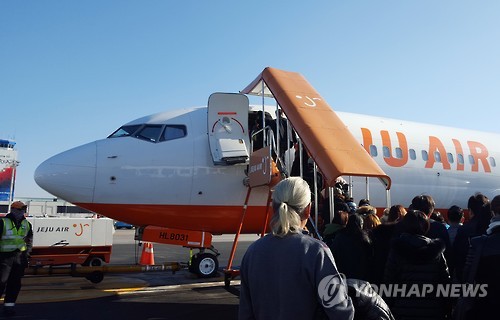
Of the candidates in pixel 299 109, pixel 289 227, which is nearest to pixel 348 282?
pixel 289 227

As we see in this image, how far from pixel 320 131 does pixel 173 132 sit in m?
4.12

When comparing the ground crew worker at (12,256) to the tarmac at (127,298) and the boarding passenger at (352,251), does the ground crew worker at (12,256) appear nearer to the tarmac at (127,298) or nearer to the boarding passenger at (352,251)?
the tarmac at (127,298)

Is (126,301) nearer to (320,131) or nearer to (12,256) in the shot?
(12,256)

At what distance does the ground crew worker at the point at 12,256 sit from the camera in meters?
7.36

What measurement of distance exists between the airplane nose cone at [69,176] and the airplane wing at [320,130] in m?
4.09

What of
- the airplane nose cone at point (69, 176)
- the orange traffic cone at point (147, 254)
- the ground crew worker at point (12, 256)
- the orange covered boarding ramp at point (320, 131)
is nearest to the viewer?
the orange covered boarding ramp at point (320, 131)

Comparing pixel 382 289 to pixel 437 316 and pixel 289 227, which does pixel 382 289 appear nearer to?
pixel 437 316

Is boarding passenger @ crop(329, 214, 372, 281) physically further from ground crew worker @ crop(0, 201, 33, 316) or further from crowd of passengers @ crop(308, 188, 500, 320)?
ground crew worker @ crop(0, 201, 33, 316)

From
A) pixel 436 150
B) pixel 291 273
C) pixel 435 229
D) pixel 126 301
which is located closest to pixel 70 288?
pixel 126 301

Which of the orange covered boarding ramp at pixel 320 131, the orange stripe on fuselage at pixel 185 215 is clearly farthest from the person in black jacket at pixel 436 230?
the orange stripe on fuselage at pixel 185 215

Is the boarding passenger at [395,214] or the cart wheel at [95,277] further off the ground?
the boarding passenger at [395,214]

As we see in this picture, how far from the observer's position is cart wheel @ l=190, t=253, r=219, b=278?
10.2m

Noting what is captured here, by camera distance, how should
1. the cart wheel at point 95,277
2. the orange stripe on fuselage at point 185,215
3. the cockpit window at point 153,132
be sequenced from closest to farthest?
the orange stripe on fuselage at point 185,215
the cart wheel at point 95,277
the cockpit window at point 153,132

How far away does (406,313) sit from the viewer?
3881 mm
